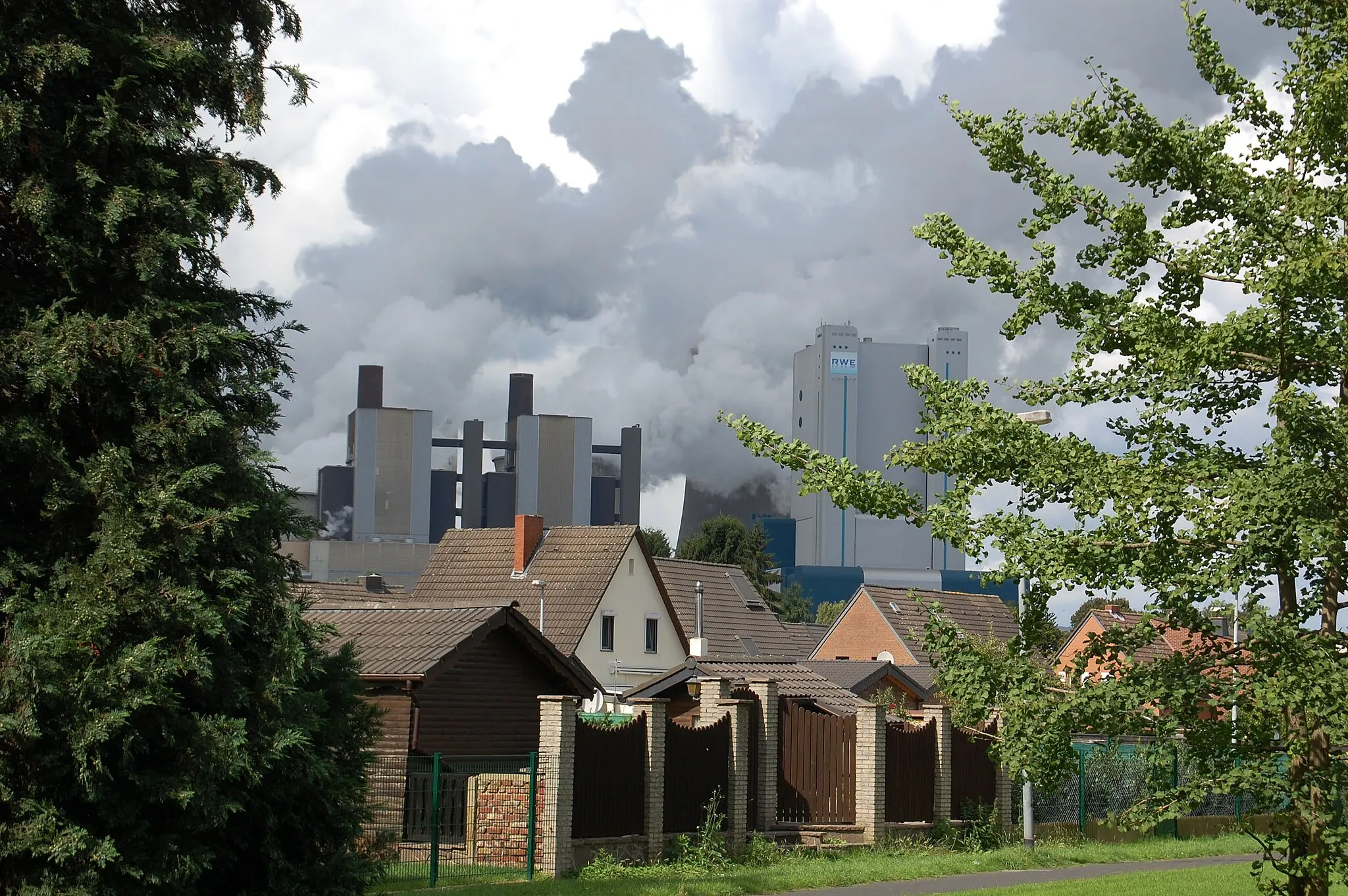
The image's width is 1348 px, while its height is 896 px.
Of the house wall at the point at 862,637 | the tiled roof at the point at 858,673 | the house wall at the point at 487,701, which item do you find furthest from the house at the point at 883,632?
the house wall at the point at 487,701

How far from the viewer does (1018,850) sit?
80.2 feet

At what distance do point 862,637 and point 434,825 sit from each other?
47.1 meters

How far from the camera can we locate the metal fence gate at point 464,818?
19.0m

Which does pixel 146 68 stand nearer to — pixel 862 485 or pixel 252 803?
pixel 252 803

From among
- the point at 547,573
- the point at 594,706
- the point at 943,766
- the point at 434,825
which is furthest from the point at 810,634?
the point at 434,825

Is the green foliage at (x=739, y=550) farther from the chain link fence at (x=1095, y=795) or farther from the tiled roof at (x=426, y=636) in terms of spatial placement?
the tiled roof at (x=426, y=636)

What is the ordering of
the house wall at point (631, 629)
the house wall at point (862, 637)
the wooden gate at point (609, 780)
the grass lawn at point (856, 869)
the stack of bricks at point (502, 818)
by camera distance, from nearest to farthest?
the grass lawn at point (856, 869), the stack of bricks at point (502, 818), the wooden gate at point (609, 780), the house wall at point (631, 629), the house wall at point (862, 637)

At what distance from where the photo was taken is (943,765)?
86.9ft

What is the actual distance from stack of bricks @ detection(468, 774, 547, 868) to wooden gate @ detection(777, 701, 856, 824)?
20.5ft

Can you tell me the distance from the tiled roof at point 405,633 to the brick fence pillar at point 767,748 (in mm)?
4879

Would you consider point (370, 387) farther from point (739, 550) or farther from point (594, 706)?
point (594, 706)

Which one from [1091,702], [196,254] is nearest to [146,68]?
[196,254]

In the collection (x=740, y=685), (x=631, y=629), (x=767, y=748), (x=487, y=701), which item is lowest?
(x=767, y=748)

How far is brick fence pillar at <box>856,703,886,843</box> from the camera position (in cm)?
2478
